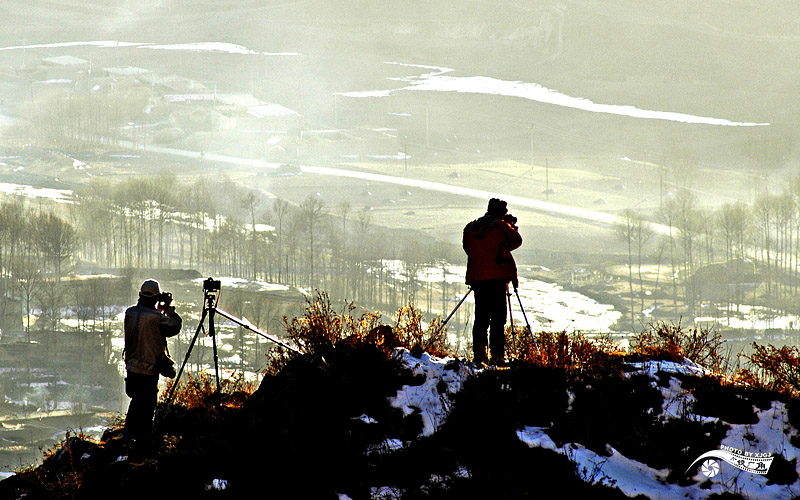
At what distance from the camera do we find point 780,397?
34.8 ft

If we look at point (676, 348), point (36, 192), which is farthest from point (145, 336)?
point (36, 192)

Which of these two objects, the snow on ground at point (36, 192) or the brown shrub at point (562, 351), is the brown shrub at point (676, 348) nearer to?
the brown shrub at point (562, 351)

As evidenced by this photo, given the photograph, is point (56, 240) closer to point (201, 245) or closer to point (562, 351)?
point (201, 245)

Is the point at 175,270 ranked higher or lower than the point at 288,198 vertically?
lower

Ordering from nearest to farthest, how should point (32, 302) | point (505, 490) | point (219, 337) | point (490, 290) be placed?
point (505, 490)
point (490, 290)
point (219, 337)
point (32, 302)

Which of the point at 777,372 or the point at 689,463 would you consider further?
the point at 777,372

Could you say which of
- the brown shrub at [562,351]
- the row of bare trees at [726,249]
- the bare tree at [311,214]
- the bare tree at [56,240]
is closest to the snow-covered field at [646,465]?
the brown shrub at [562,351]

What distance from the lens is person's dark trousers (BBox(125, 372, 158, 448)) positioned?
11453 millimetres

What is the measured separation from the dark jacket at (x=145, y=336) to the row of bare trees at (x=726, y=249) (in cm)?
12296

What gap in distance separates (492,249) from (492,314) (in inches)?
36.2

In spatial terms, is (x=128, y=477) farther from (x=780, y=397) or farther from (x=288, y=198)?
(x=288, y=198)

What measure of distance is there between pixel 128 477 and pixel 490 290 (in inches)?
213

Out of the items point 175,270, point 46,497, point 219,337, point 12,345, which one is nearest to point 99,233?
point 175,270

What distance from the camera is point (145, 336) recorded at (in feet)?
37.2
